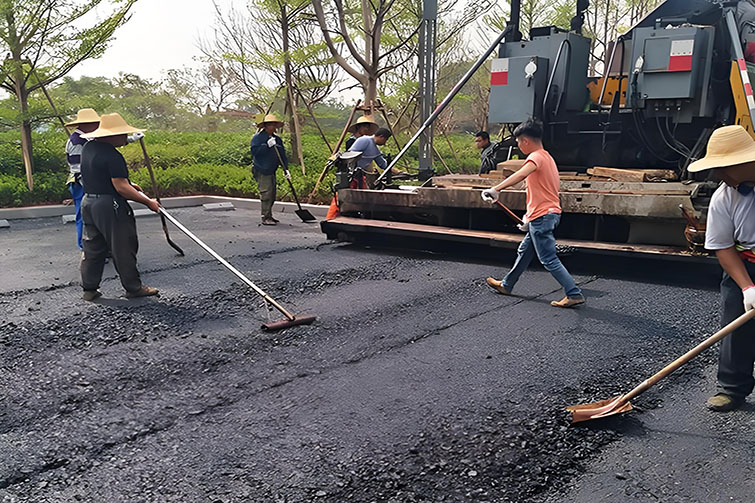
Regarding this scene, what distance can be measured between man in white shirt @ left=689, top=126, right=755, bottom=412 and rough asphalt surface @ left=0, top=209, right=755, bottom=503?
239 mm

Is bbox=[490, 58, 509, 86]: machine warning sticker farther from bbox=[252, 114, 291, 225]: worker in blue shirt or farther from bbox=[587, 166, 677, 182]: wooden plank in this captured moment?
bbox=[252, 114, 291, 225]: worker in blue shirt

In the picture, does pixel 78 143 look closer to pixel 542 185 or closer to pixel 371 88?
pixel 542 185

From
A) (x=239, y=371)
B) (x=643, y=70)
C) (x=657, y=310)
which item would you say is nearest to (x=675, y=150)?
(x=643, y=70)

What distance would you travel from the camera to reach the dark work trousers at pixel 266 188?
10.2 metres

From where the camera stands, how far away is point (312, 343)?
450 centimetres

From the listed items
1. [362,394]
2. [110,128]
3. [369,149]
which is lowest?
[362,394]

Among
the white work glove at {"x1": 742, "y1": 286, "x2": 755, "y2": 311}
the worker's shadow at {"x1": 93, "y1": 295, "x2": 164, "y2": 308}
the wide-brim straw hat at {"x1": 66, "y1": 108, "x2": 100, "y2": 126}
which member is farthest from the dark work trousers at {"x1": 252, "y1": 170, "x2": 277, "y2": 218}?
the white work glove at {"x1": 742, "y1": 286, "x2": 755, "y2": 311}

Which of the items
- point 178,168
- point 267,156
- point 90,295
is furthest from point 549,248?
point 178,168

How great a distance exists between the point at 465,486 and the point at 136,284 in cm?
400

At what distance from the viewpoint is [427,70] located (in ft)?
35.7

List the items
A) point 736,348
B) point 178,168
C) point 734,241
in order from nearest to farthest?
point 734,241
point 736,348
point 178,168

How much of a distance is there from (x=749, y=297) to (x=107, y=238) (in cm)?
488

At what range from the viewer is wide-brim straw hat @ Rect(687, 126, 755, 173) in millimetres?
3062

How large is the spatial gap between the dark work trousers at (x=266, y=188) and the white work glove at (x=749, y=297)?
8020mm
